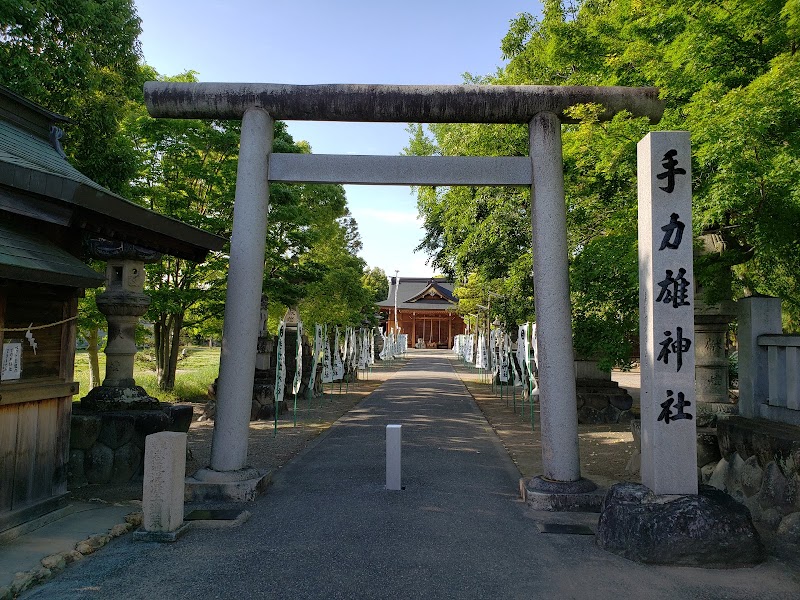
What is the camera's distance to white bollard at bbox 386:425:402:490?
6.85m

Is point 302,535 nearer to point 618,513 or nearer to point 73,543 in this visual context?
point 73,543

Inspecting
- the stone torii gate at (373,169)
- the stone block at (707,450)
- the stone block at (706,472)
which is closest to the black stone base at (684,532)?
the stone torii gate at (373,169)

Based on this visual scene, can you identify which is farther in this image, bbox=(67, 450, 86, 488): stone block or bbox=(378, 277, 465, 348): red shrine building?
bbox=(378, 277, 465, 348): red shrine building

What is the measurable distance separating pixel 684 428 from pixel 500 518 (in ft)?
6.79

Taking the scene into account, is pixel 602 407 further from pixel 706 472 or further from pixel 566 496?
pixel 566 496

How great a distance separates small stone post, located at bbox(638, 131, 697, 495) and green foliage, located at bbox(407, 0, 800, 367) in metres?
0.95

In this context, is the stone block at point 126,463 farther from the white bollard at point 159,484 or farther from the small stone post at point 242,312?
the white bollard at point 159,484

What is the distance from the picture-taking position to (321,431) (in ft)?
37.9

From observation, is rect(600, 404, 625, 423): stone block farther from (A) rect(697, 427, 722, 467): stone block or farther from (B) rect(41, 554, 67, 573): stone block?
(B) rect(41, 554, 67, 573): stone block

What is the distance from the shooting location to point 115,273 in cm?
768

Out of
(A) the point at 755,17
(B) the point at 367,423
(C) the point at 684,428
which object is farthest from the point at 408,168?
(B) the point at 367,423

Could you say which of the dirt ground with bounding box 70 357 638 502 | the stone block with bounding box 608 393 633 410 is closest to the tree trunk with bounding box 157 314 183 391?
the dirt ground with bounding box 70 357 638 502

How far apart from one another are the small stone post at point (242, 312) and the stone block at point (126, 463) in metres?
1.34

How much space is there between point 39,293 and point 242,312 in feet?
6.75
